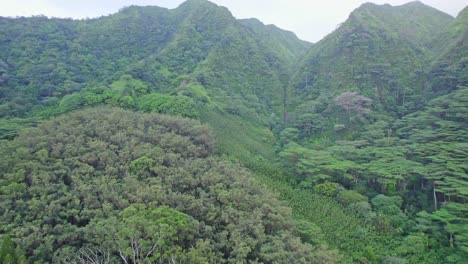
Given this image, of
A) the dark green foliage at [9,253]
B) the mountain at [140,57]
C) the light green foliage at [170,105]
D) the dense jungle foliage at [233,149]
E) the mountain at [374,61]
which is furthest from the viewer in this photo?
the mountain at [140,57]

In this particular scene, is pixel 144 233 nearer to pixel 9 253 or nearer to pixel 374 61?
pixel 9 253

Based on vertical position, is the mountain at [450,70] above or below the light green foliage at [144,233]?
above

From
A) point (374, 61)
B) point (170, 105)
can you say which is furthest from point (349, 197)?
point (374, 61)

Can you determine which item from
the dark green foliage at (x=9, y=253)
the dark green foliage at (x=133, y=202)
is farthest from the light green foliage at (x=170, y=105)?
the dark green foliage at (x=9, y=253)

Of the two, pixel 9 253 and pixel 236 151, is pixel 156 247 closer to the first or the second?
pixel 9 253

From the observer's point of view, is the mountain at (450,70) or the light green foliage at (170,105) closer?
the light green foliage at (170,105)

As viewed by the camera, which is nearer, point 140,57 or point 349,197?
point 349,197

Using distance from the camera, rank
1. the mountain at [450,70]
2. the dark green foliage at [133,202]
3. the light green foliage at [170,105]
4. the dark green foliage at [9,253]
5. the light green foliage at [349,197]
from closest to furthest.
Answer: the dark green foliage at [9,253] → the dark green foliage at [133,202] → the light green foliage at [349,197] → the light green foliage at [170,105] → the mountain at [450,70]

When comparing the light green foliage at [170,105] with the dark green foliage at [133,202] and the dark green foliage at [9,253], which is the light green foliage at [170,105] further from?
the dark green foliage at [9,253]

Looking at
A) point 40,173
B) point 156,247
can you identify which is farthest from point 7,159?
point 156,247
